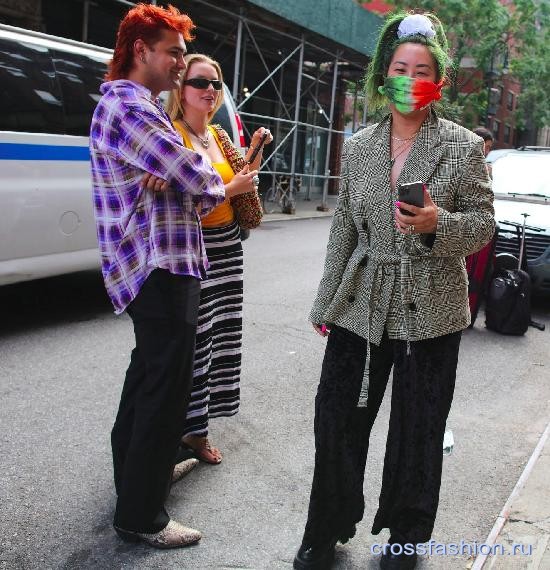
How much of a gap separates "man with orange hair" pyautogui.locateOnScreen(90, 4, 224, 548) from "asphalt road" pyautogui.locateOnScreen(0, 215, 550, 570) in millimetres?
357

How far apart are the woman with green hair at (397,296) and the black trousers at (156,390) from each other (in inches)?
20.2

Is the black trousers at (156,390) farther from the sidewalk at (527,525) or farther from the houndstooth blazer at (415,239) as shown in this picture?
the sidewalk at (527,525)

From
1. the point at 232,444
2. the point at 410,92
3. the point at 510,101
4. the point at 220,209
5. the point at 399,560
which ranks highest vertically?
the point at 510,101

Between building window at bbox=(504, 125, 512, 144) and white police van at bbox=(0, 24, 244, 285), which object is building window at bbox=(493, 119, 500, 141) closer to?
building window at bbox=(504, 125, 512, 144)

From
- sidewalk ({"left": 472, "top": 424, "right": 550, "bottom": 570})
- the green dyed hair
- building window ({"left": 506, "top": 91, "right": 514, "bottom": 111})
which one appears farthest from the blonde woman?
building window ({"left": 506, "top": 91, "right": 514, "bottom": 111})

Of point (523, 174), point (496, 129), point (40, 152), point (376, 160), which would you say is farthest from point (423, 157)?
point (496, 129)

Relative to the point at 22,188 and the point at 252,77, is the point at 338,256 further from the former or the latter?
the point at 252,77

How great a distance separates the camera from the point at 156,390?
2570 mm

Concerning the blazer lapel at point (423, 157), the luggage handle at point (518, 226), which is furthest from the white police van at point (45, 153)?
the luggage handle at point (518, 226)

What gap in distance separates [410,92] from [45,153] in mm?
3767

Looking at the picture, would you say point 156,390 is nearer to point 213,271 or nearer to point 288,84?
point 213,271

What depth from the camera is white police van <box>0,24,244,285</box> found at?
5.12m

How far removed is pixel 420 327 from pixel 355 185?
567 millimetres

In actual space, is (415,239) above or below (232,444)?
above
